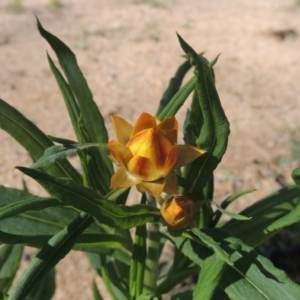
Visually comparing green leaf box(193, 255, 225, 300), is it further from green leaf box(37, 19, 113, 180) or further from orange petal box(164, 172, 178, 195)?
green leaf box(37, 19, 113, 180)

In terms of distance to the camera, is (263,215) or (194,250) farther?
(263,215)

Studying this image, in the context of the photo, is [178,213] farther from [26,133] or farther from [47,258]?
[26,133]

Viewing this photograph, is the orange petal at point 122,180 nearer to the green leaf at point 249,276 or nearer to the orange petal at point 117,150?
the orange petal at point 117,150

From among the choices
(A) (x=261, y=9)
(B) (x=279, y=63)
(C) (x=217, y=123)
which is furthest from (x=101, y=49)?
(C) (x=217, y=123)

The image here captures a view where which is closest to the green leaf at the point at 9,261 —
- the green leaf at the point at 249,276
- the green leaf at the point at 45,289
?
the green leaf at the point at 45,289

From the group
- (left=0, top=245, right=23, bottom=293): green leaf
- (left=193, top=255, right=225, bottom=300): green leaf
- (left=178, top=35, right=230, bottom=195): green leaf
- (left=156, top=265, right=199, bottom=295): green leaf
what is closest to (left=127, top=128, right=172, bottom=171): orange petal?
(left=178, top=35, right=230, bottom=195): green leaf

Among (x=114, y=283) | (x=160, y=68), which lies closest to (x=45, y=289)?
(x=114, y=283)
